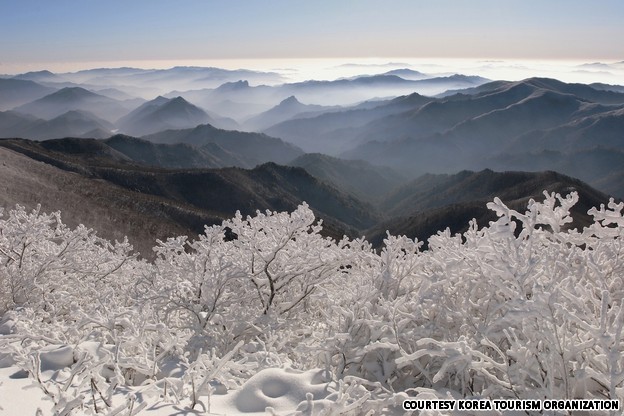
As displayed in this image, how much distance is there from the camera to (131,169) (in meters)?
102

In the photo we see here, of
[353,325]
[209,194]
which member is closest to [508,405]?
[353,325]

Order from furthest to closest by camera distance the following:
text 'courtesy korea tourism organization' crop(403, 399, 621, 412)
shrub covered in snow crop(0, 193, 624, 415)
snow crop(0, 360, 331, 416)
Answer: snow crop(0, 360, 331, 416) < shrub covered in snow crop(0, 193, 624, 415) < text 'courtesy korea tourism organization' crop(403, 399, 621, 412)

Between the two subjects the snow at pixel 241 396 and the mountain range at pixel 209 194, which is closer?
the snow at pixel 241 396

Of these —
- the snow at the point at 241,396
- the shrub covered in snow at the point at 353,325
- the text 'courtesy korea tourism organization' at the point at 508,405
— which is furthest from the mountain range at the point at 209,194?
the text 'courtesy korea tourism organization' at the point at 508,405

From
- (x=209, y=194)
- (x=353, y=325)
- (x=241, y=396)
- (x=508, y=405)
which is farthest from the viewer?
(x=209, y=194)

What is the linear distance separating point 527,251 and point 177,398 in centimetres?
299

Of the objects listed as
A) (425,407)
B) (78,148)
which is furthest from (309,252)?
(78,148)

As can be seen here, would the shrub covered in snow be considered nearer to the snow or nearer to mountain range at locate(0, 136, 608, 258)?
the snow

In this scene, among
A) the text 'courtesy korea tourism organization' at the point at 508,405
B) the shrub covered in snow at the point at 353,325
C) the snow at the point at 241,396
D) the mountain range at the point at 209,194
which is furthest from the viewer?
the mountain range at the point at 209,194

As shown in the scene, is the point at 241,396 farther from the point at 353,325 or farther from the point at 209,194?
the point at 209,194

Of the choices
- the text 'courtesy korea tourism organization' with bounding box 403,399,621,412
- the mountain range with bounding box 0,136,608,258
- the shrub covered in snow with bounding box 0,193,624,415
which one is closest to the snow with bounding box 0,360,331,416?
the shrub covered in snow with bounding box 0,193,624,415

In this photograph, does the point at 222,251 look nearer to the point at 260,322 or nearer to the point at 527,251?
the point at 260,322

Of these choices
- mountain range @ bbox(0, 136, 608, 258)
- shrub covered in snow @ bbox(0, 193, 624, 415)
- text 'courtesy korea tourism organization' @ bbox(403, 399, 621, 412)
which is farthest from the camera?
mountain range @ bbox(0, 136, 608, 258)

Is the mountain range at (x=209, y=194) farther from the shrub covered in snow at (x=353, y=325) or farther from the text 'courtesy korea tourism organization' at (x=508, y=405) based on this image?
the text 'courtesy korea tourism organization' at (x=508, y=405)
